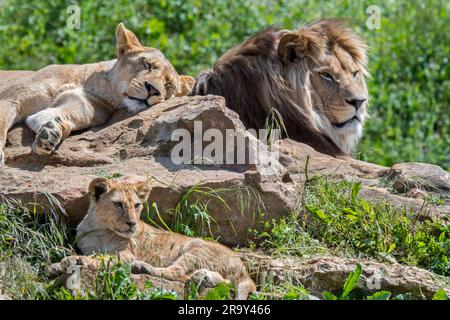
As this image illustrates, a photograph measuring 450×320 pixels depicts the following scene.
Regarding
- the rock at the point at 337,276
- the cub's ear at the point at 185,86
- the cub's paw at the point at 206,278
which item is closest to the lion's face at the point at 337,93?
the cub's ear at the point at 185,86

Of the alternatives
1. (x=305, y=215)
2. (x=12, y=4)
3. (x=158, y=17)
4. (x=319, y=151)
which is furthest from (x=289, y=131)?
(x=12, y=4)

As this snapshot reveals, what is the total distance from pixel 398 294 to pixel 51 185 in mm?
2391

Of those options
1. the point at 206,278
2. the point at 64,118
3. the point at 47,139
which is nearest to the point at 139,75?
the point at 64,118

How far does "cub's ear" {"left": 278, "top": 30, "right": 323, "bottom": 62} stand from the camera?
26.4ft

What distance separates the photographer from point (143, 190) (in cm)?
633

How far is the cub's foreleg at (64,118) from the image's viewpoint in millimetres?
6836

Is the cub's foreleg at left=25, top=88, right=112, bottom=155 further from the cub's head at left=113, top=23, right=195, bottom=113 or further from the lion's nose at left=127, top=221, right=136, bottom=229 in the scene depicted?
the lion's nose at left=127, top=221, right=136, bottom=229

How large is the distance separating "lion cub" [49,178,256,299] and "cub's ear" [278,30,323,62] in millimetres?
2346

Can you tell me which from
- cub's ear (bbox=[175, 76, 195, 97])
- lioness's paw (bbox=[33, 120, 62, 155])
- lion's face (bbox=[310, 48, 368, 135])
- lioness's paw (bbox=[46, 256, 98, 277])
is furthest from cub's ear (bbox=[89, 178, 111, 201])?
lion's face (bbox=[310, 48, 368, 135])

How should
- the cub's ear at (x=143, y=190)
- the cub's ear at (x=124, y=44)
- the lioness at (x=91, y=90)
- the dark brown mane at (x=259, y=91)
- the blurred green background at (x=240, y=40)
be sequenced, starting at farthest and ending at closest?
the blurred green background at (x=240, y=40), the dark brown mane at (x=259, y=91), the cub's ear at (x=124, y=44), the lioness at (x=91, y=90), the cub's ear at (x=143, y=190)

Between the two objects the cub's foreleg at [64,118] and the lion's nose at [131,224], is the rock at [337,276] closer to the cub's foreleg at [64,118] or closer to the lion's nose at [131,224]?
the lion's nose at [131,224]

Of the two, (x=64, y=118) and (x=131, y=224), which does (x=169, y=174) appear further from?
(x=64, y=118)

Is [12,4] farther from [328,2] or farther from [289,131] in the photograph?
[289,131]

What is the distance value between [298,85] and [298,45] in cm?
33
